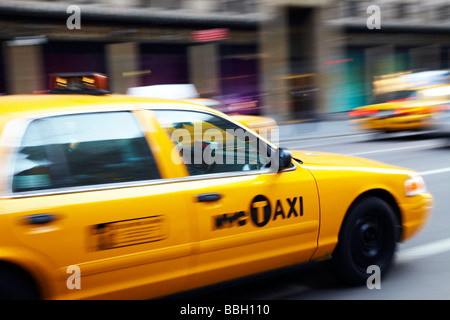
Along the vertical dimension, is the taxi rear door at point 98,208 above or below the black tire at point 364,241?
above

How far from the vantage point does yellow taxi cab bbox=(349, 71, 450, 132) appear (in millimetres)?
14906

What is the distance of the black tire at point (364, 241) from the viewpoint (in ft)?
14.3

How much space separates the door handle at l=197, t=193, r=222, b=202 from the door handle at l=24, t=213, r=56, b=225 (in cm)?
94

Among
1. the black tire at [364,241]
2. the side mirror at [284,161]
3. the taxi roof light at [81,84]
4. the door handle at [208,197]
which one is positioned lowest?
the black tire at [364,241]

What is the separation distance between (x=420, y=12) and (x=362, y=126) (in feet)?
58.3

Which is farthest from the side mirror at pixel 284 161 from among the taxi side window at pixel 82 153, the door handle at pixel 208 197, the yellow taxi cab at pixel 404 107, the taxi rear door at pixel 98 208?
the yellow taxi cab at pixel 404 107

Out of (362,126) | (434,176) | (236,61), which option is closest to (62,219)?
(434,176)

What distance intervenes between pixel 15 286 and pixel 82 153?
0.84 m

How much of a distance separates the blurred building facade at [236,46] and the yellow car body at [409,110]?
8212 millimetres

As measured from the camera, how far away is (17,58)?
17969 mm

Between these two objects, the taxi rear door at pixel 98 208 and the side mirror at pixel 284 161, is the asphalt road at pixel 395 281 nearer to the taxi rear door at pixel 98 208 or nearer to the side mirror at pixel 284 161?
the taxi rear door at pixel 98 208

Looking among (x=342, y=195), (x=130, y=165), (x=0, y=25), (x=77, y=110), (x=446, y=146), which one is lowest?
(x=446, y=146)

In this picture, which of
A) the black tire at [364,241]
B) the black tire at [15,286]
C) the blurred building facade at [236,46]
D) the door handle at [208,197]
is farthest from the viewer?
the blurred building facade at [236,46]
